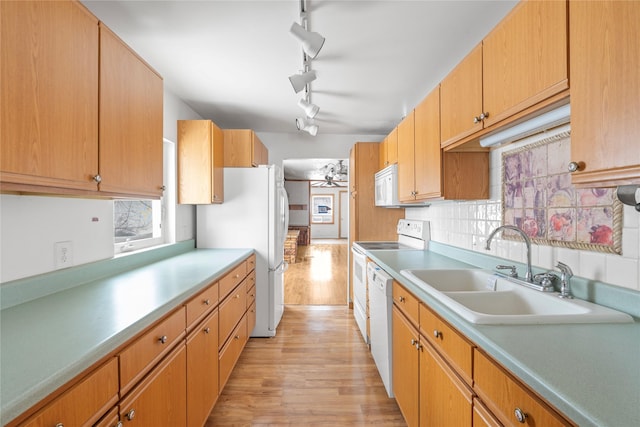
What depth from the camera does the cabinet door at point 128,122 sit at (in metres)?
1.19

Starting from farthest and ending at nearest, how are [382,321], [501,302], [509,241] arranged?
[382,321] → [509,241] → [501,302]

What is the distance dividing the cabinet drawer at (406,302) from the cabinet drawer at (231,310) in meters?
1.14

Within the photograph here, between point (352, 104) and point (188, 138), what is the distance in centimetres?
161

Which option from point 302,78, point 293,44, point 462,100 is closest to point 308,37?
point 293,44

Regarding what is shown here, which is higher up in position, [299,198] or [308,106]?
[308,106]

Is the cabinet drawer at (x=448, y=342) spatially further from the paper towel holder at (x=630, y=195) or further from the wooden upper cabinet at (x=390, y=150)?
the wooden upper cabinet at (x=390, y=150)

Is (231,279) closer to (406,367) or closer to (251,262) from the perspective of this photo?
(251,262)

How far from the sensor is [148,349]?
1.01m

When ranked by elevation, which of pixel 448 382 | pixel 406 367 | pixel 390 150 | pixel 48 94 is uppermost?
pixel 390 150

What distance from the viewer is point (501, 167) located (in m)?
A: 1.71

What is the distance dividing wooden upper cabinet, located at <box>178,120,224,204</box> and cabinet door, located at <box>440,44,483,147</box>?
6.31 feet

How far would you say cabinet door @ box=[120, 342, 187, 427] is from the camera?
92 cm

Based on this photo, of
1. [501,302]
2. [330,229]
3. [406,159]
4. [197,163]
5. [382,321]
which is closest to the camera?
[501,302]

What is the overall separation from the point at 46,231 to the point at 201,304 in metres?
0.79
